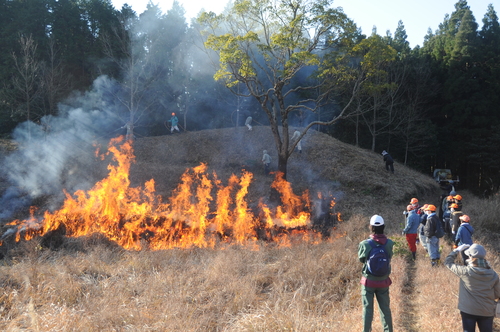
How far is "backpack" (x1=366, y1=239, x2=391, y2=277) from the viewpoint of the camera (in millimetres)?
4789

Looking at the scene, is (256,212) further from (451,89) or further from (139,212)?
(451,89)

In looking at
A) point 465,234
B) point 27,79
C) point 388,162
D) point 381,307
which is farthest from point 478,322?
point 27,79

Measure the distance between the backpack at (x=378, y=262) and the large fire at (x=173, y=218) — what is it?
6.15 meters

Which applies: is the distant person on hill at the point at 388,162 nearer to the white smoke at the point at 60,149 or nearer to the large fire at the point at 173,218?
the large fire at the point at 173,218

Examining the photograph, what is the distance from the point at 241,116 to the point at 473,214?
63.8 feet

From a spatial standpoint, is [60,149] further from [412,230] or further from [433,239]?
[433,239]

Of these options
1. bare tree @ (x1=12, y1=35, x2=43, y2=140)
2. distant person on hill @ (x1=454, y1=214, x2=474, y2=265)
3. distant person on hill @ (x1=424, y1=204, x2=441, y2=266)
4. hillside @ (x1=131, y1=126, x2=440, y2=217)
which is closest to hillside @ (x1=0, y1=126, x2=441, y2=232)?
hillside @ (x1=131, y1=126, x2=440, y2=217)

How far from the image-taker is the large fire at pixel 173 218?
11273 millimetres

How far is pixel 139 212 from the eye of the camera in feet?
40.7

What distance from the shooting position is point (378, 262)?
15.7 feet

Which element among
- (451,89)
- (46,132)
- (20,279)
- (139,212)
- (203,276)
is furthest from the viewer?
(451,89)

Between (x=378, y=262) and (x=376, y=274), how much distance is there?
172mm

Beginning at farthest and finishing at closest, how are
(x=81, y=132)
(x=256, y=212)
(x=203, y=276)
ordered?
(x=81, y=132), (x=256, y=212), (x=203, y=276)

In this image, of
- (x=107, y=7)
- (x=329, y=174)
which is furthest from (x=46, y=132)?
(x=329, y=174)
